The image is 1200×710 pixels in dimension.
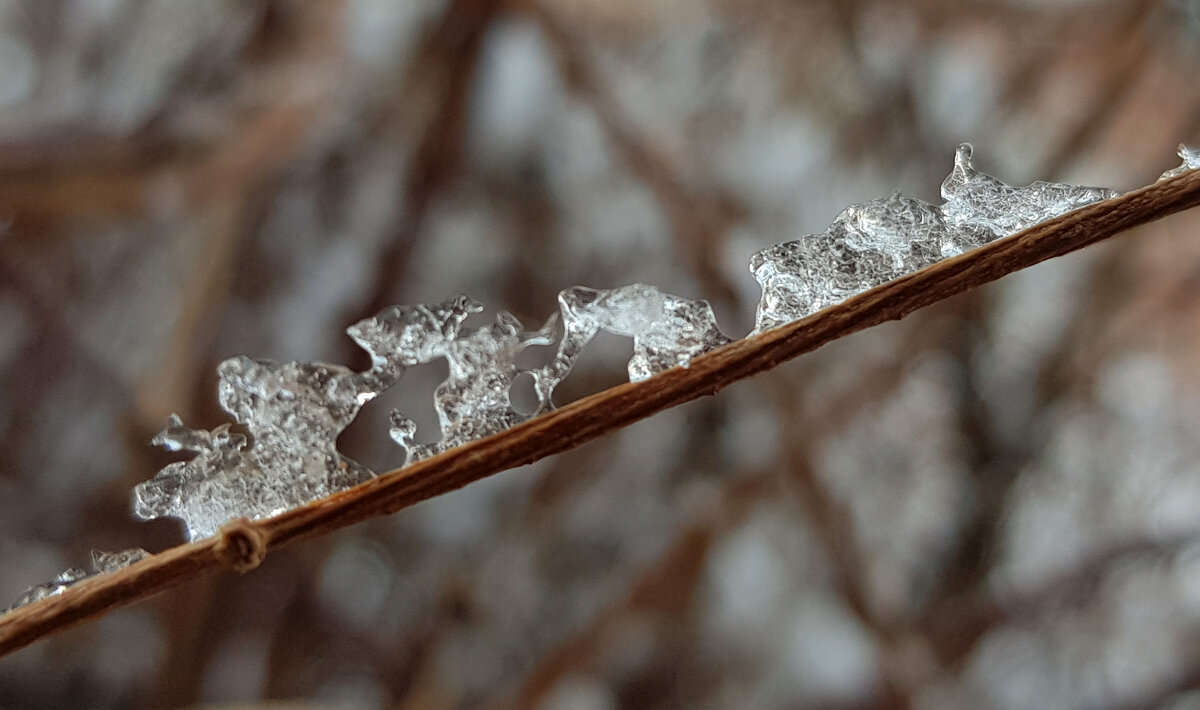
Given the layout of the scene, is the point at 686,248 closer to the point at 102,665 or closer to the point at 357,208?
the point at 357,208

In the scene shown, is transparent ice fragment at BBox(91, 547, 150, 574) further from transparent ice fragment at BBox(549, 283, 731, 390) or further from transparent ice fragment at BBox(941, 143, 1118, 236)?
transparent ice fragment at BBox(941, 143, 1118, 236)

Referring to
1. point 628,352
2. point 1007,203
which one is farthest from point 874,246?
point 628,352

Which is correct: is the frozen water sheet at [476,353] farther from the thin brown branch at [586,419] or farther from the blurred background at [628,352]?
the blurred background at [628,352]

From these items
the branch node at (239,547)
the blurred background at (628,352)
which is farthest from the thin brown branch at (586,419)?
the blurred background at (628,352)

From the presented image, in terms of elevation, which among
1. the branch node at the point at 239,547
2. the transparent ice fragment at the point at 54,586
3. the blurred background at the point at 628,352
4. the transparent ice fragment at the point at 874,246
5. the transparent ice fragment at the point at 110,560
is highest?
the blurred background at the point at 628,352

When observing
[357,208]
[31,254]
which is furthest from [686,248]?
[31,254]

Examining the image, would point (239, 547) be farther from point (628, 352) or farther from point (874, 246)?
point (628, 352)
